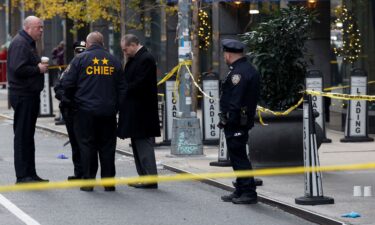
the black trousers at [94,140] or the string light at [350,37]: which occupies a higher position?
the string light at [350,37]

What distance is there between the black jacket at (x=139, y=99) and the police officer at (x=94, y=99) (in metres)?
0.42

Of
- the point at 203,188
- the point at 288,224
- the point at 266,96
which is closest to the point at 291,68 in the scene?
the point at 266,96

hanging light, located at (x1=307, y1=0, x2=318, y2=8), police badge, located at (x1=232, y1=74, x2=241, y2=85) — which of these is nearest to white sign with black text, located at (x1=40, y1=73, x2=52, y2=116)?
hanging light, located at (x1=307, y1=0, x2=318, y2=8)

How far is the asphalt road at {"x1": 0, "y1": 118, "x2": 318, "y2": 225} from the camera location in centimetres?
1111

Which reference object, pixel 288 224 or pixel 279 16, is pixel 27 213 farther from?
pixel 279 16

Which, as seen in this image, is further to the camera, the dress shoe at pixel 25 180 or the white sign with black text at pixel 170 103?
the white sign with black text at pixel 170 103

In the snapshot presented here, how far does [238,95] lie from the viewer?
12.2 meters

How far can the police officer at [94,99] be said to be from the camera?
518 inches

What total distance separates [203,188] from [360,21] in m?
9.14

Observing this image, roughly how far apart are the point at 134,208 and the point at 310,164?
6.52 feet

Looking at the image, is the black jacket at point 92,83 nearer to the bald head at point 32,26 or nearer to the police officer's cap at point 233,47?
the bald head at point 32,26

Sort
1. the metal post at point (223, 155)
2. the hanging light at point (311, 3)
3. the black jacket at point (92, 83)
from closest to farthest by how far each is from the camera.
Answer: the black jacket at point (92, 83), the metal post at point (223, 155), the hanging light at point (311, 3)

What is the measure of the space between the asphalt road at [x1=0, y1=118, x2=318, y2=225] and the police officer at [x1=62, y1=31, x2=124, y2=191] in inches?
17.2

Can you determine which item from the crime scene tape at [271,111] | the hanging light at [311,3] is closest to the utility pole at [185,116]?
the crime scene tape at [271,111]
